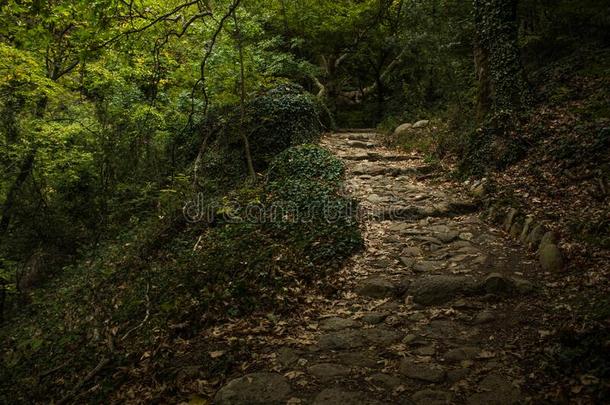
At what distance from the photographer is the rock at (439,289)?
185 inches

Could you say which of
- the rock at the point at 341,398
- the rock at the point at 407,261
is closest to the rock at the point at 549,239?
the rock at the point at 407,261

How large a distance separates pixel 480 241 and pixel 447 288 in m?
1.57

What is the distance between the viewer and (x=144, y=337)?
192 inches

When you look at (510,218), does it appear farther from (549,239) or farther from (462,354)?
(462,354)

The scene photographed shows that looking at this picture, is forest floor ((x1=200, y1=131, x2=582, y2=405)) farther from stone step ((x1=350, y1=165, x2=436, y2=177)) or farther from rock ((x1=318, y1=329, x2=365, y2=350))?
stone step ((x1=350, y1=165, x2=436, y2=177))

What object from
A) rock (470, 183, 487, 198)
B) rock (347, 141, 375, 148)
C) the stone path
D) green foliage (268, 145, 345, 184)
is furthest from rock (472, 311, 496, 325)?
rock (347, 141, 375, 148)

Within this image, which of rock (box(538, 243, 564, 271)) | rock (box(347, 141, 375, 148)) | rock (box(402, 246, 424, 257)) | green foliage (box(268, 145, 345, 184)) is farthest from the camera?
rock (box(347, 141, 375, 148))

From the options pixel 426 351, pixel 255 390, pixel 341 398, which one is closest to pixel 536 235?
pixel 426 351

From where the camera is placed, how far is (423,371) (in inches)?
137

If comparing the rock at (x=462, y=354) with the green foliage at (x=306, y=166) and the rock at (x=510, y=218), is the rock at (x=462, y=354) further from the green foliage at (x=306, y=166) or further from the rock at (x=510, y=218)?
the green foliage at (x=306, y=166)

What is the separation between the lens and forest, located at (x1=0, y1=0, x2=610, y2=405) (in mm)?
3777

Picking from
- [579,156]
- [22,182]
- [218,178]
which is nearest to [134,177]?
[22,182]

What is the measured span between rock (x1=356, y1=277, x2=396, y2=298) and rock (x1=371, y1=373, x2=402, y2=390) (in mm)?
1614

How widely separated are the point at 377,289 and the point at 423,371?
1712mm
